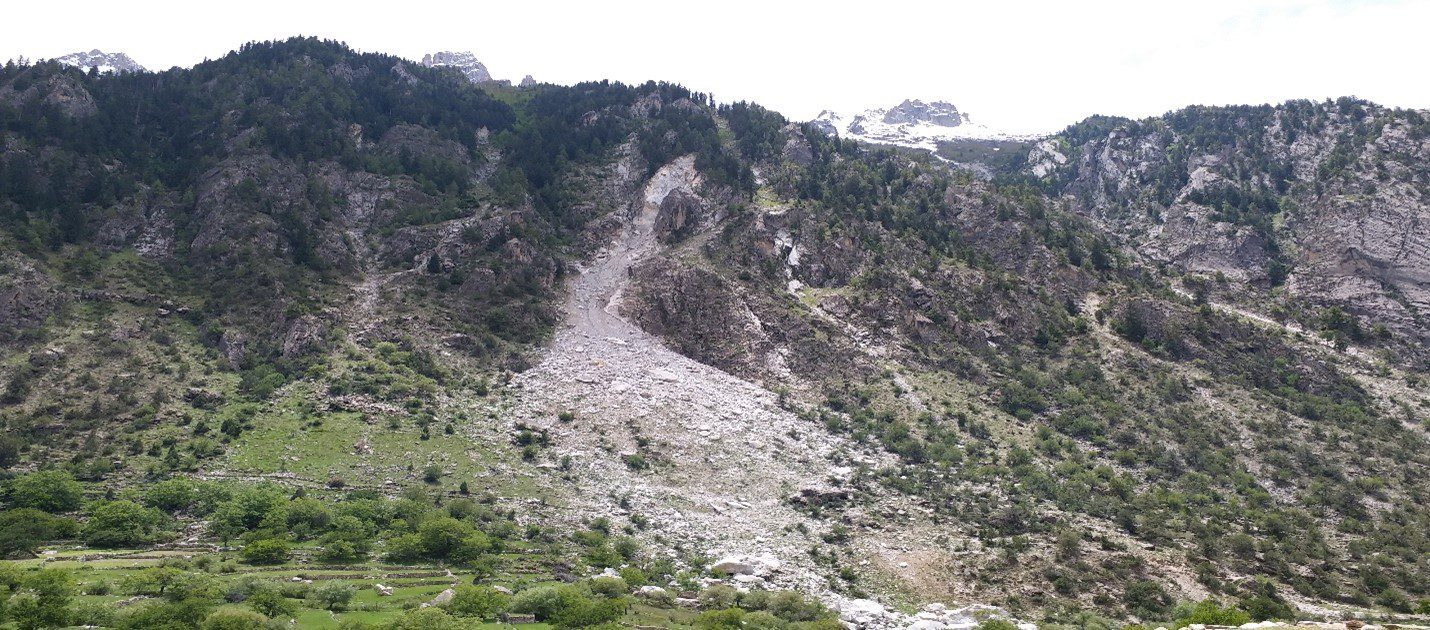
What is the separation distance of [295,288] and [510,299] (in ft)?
92.8

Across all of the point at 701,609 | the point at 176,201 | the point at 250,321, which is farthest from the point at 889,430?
the point at 176,201

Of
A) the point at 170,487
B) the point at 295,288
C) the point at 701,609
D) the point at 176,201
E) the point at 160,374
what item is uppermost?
the point at 176,201

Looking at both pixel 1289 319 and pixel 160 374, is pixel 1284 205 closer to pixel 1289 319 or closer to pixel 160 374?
pixel 1289 319

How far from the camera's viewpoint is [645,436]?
88.1 metres

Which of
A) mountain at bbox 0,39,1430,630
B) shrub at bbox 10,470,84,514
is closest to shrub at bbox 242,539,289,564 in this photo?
mountain at bbox 0,39,1430,630

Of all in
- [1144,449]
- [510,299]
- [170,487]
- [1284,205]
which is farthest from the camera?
[1284,205]

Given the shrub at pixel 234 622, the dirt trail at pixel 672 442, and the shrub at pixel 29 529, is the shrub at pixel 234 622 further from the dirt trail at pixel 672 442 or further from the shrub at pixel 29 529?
the dirt trail at pixel 672 442

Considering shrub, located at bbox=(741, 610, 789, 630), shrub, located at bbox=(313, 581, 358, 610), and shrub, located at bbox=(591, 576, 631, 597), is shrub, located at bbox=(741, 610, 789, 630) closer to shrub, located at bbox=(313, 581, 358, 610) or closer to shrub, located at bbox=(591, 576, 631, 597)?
shrub, located at bbox=(591, 576, 631, 597)

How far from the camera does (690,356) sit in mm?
113062

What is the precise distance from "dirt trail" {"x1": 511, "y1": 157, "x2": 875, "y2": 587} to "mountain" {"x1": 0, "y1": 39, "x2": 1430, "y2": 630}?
0.56m

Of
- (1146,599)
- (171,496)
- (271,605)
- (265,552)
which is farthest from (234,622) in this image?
(1146,599)

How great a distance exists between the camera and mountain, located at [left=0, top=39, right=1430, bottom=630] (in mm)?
65500

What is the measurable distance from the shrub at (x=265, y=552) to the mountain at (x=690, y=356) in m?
0.37

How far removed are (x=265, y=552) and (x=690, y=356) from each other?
209ft
